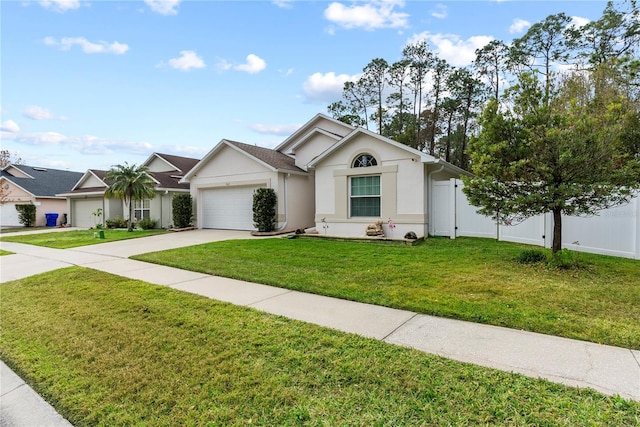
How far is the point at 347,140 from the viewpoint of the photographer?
43.1 feet

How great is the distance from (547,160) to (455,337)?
508cm

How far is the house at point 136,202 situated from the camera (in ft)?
65.0

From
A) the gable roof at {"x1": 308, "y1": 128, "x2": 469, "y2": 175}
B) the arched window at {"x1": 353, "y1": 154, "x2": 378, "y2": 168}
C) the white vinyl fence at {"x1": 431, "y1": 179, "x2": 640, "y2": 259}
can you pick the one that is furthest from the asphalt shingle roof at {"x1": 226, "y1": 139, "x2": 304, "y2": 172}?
the white vinyl fence at {"x1": 431, "y1": 179, "x2": 640, "y2": 259}

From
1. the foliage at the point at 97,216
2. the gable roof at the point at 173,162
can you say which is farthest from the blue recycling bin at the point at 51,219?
the gable roof at the point at 173,162

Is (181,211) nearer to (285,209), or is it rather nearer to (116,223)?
(116,223)

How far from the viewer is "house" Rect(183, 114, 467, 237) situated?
12094 millimetres

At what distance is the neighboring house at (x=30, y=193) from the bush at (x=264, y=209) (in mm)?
18826

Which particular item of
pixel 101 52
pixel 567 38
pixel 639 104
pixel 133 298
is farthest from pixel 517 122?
pixel 567 38

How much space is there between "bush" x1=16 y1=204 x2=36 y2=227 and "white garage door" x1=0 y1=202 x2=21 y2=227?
90 cm

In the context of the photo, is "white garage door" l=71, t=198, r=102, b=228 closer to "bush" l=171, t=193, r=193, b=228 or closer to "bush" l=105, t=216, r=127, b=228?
"bush" l=105, t=216, r=127, b=228

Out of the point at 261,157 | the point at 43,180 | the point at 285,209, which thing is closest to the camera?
the point at 285,209

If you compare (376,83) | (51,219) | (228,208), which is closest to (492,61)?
(376,83)

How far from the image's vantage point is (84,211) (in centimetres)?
2323

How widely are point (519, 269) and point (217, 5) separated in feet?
36.9
